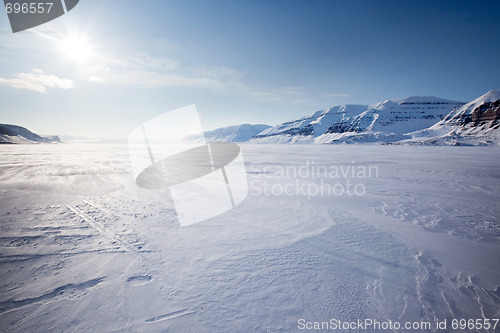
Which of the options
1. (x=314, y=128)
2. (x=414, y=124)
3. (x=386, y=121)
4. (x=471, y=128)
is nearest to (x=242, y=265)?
(x=471, y=128)

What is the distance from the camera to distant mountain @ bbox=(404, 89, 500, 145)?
49019mm

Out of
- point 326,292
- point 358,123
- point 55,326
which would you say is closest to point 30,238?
point 55,326

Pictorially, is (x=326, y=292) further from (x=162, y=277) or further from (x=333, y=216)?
(x=333, y=216)

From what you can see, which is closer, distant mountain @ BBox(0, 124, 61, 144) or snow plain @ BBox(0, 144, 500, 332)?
snow plain @ BBox(0, 144, 500, 332)

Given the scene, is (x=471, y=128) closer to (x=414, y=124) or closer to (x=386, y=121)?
(x=386, y=121)

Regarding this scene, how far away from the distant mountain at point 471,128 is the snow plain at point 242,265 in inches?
2465

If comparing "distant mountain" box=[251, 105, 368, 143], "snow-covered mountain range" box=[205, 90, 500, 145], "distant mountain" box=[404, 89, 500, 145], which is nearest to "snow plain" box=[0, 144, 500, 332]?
"distant mountain" box=[404, 89, 500, 145]

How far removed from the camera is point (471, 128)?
59.4 meters

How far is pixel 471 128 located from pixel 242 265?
90468 mm

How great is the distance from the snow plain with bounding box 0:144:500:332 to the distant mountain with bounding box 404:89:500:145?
6260cm

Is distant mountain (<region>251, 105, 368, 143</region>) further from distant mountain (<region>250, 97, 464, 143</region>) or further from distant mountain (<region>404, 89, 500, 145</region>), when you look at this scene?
distant mountain (<region>404, 89, 500, 145</region>)

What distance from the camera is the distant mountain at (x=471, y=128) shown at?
49019 millimetres

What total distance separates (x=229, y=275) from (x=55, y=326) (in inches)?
80.2

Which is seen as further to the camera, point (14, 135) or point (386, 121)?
point (386, 121)
